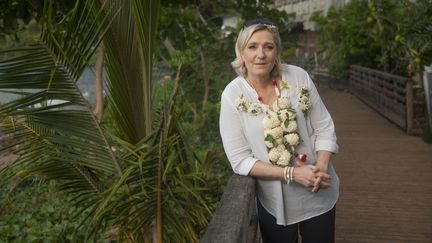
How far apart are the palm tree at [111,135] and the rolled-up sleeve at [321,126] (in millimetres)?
685

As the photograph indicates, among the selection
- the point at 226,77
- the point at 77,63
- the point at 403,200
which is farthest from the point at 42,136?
the point at 226,77

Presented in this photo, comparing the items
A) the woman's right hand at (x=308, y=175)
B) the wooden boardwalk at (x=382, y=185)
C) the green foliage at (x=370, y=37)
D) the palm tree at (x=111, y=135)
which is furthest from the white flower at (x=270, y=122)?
the green foliage at (x=370, y=37)

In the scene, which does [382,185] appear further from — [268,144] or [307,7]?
[307,7]

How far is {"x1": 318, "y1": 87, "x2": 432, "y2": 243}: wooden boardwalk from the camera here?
5375 mm

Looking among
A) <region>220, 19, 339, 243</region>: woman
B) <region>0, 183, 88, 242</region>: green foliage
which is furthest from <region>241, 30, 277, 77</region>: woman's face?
<region>0, 183, 88, 242</region>: green foliage

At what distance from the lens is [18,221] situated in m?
6.41

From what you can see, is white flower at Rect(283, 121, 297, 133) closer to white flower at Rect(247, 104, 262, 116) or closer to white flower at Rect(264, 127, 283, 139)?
white flower at Rect(264, 127, 283, 139)

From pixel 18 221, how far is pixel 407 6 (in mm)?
7896

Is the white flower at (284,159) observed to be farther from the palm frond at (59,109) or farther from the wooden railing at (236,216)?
the palm frond at (59,109)

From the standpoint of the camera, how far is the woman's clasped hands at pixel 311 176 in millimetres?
2516

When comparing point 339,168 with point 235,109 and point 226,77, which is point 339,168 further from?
point 235,109

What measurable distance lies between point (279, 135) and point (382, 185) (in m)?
5.20

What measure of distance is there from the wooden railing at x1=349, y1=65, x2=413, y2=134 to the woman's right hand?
970cm

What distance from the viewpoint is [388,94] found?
1399cm
